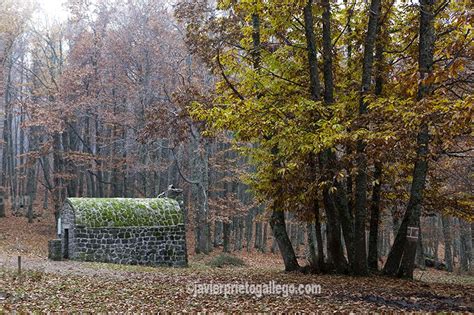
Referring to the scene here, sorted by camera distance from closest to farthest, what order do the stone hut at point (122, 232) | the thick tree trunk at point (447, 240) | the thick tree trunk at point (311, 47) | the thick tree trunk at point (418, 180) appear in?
the thick tree trunk at point (418, 180), the thick tree trunk at point (311, 47), the stone hut at point (122, 232), the thick tree trunk at point (447, 240)

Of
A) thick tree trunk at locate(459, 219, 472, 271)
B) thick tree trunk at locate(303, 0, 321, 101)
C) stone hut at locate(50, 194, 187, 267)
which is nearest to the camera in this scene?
thick tree trunk at locate(303, 0, 321, 101)

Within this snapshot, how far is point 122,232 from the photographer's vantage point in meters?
19.9

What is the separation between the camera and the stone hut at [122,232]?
19391 millimetres

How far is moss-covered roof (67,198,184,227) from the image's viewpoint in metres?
19.7

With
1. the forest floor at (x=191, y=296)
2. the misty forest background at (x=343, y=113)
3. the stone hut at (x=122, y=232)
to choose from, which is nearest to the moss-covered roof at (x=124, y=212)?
the stone hut at (x=122, y=232)

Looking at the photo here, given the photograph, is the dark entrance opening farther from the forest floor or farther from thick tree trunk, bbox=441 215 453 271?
thick tree trunk, bbox=441 215 453 271

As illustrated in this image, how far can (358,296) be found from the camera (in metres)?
8.96

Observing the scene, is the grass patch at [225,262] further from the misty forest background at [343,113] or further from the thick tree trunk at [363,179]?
the thick tree trunk at [363,179]

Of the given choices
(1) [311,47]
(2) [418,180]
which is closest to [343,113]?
(1) [311,47]

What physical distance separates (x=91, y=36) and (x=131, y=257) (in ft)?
48.7

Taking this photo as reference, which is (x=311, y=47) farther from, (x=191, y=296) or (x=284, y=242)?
(x=191, y=296)

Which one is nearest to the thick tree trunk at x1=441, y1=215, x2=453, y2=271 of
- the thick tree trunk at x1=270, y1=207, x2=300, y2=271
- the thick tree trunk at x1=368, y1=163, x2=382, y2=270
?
the thick tree trunk at x1=368, y1=163, x2=382, y2=270

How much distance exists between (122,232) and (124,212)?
86cm

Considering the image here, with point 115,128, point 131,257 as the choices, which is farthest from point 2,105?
point 131,257
